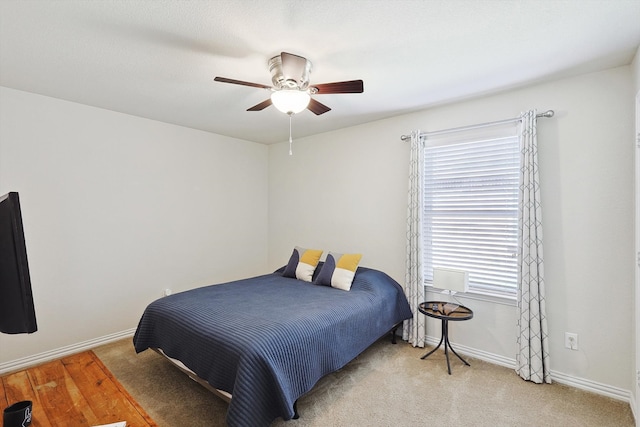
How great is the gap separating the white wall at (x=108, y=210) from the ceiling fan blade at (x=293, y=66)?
2.45 metres

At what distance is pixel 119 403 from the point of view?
49.1 inches

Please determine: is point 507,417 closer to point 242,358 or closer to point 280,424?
point 280,424

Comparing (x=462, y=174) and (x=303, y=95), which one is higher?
(x=303, y=95)

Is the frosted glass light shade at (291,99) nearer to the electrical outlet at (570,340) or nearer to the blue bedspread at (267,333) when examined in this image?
the blue bedspread at (267,333)

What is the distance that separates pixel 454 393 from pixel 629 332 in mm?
1370

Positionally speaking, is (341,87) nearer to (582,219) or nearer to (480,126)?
(480,126)

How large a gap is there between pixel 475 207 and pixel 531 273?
759mm

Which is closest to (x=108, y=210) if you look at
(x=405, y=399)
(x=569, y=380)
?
(x=405, y=399)

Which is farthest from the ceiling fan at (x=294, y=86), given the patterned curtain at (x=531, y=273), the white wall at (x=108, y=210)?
the white wall at (x=108, y=210)

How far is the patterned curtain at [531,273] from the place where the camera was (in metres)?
2.58

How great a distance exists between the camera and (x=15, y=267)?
1.04m

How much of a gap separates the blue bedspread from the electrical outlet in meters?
1.32

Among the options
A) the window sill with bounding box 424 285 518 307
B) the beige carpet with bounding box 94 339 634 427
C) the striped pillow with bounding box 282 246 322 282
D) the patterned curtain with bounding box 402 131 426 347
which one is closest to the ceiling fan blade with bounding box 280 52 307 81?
the patterned curtain with bounding box 402 131 426 347

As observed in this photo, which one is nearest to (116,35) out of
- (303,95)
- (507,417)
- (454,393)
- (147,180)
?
(303,95)
